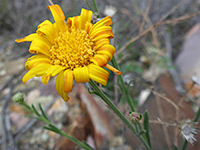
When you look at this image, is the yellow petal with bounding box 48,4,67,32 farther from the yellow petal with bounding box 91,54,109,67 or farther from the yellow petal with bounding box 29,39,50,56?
the yellow petal with bounding box 91,54,109,67

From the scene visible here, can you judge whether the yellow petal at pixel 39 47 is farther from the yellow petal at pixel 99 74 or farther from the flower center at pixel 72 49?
the yellow petal at pixel 99 74

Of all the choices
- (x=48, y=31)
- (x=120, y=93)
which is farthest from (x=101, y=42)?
(x=120, y=93)

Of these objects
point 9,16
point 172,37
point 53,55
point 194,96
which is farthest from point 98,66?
point 9,16

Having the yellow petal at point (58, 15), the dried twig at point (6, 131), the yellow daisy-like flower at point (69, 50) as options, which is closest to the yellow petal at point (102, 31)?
the yellow daisy-like flower at point (69, 50)

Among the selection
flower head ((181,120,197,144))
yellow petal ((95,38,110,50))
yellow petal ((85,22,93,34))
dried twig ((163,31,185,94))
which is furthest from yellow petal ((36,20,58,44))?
dried twig ((163,31,185,94))

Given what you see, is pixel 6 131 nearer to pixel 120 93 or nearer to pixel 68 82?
pixel 120 93

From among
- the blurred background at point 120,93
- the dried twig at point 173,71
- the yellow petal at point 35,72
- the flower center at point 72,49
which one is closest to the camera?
the yellow petal at point 35,72

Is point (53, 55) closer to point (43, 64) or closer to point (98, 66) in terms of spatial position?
point (43, 64)
